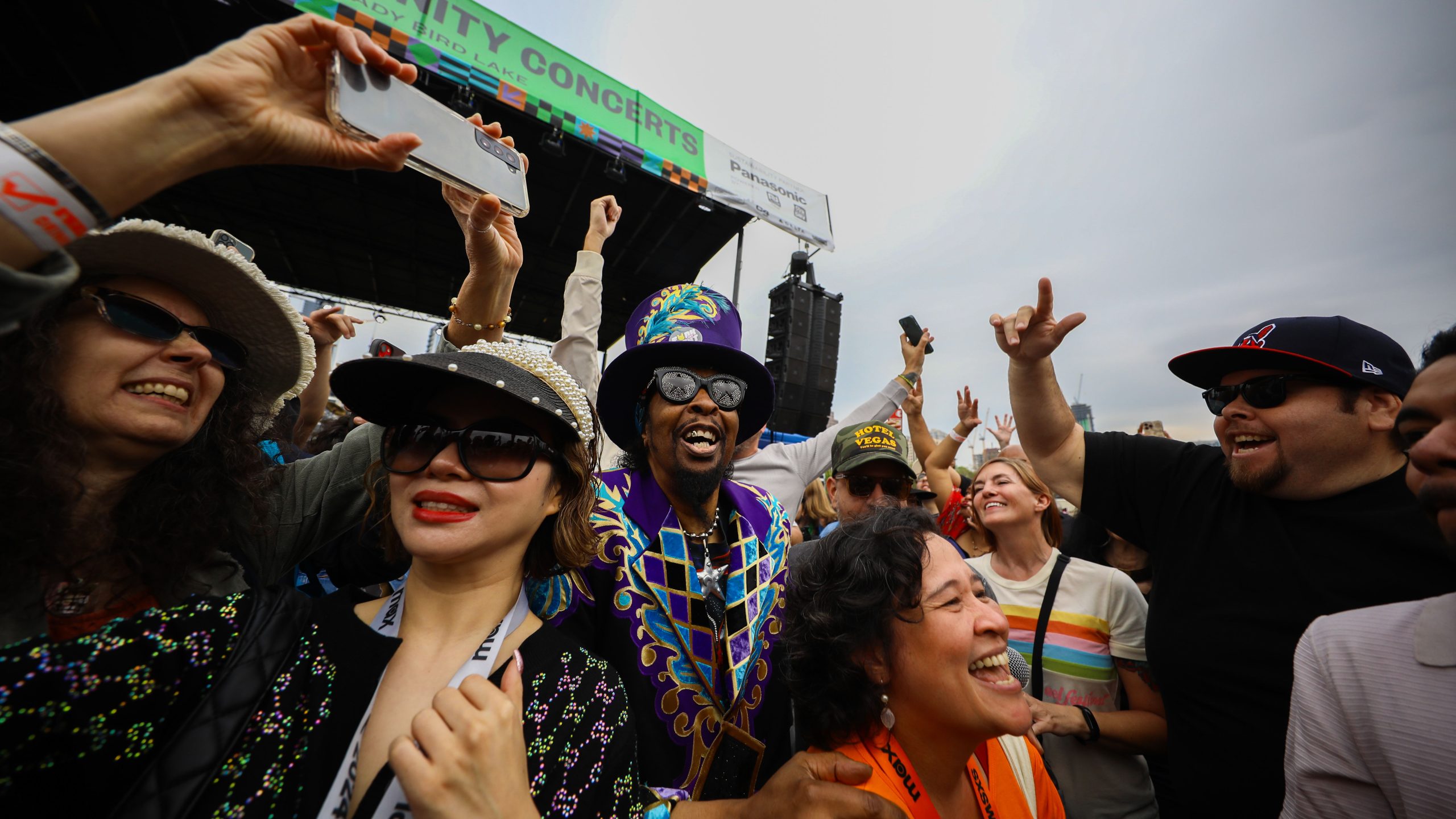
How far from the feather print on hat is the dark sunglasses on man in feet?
6.45

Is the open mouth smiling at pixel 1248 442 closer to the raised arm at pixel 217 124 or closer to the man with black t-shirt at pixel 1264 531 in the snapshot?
the man with black t-shirt at pixel 1264 531

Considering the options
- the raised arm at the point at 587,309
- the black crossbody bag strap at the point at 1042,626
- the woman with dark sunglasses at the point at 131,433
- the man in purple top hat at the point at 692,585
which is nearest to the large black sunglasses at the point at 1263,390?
the black crossbody bag strap at the point at 1042,626

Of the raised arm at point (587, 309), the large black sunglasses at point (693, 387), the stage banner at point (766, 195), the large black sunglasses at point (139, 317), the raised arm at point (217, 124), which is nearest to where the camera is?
the raised arm at point (217, 124)

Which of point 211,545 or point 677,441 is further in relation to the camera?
point 677,441

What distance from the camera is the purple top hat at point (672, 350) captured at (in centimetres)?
215

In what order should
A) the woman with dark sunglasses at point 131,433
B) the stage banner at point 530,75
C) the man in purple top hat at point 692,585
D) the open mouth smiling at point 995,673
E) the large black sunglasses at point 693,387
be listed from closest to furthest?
the woman with dark sunglasses at point 131,433, the man in purple top hat at point 692,585, the open mouth smiling at point 995,673, the large black sunglasses at point 693,387, the stage banner at point 530,75

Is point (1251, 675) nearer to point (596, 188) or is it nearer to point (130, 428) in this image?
point (130, 428)

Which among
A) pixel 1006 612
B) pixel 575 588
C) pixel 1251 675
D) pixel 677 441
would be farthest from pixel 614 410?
pixel 1251 675

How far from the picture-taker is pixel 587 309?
2.76m

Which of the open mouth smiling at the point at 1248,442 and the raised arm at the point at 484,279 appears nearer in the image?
the raised arm at the point at 484,279

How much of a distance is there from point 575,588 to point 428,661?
1.59ft

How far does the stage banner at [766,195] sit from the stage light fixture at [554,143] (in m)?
2.52

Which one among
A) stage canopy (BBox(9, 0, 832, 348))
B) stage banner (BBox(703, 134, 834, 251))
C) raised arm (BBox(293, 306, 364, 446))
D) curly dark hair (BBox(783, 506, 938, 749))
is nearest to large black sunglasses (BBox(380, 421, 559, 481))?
raised arm (BBox(293, 306, 364, 446))

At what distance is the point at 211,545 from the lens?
142 centimetres
